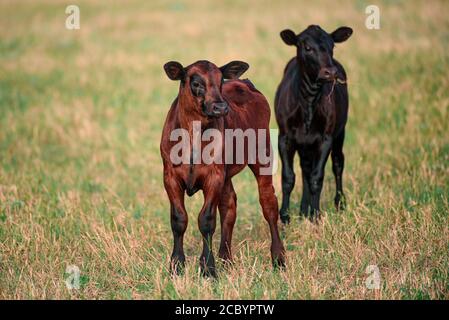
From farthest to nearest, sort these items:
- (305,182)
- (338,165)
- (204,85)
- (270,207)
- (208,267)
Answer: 1. (338,165)
2. (305,182)
3. (270,207)
4. (208,267)
5. (204,85)

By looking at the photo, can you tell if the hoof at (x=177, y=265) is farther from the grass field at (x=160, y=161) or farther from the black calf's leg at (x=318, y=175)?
the black calf's leg at (x=318, y=175)

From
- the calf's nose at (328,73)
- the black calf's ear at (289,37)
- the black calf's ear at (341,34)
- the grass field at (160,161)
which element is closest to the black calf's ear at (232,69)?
the calf's nose at (328,73)

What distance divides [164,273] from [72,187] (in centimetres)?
427

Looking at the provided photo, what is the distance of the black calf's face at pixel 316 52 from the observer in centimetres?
892

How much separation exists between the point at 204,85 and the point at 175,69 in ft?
1.10

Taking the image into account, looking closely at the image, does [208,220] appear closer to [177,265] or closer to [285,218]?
[177,265]

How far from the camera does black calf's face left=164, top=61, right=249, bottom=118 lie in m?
6.94

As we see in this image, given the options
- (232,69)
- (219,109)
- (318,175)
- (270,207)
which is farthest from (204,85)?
(318,175)

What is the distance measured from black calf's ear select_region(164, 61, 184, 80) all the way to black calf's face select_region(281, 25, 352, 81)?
7.16 ft

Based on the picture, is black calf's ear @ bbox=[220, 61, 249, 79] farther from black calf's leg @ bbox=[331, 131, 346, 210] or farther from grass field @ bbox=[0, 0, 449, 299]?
black calf's leg @ bbox=[331, 131, 346, 210]

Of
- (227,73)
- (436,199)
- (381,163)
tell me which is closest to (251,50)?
(381,163)

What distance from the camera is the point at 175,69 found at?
7234mm

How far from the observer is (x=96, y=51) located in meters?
20.8
